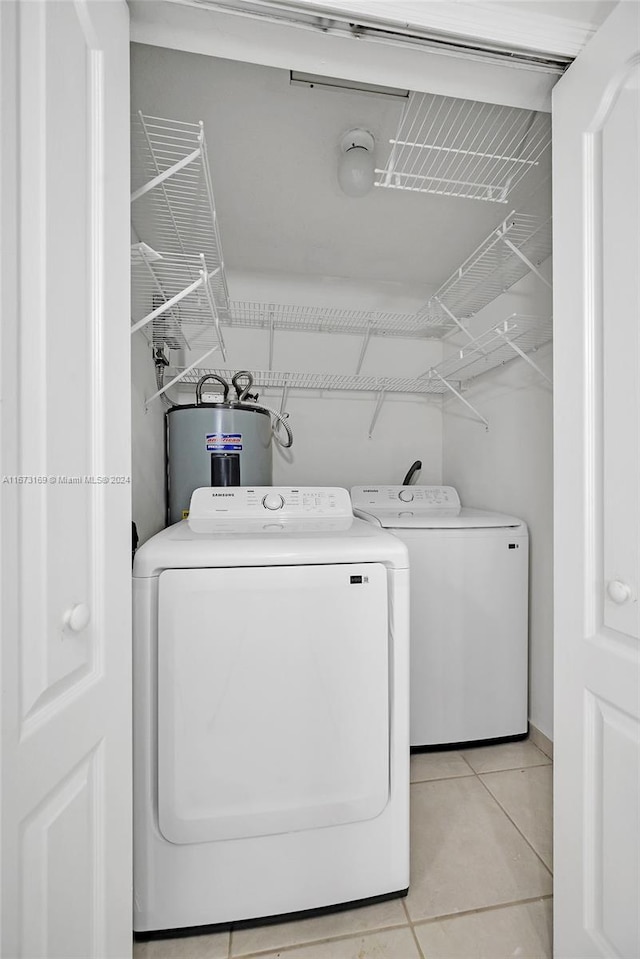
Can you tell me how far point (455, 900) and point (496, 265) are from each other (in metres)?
2.35

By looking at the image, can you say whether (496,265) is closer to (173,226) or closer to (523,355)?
(523,355)

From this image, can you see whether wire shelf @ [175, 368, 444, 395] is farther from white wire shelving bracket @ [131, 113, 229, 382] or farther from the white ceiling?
the white ceiling

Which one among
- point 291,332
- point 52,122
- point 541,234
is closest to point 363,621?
point 52,122

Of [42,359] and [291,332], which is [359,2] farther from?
[291,332]

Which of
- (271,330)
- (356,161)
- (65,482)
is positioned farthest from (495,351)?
(65,482)

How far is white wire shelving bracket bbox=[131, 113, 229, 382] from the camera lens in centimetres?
137

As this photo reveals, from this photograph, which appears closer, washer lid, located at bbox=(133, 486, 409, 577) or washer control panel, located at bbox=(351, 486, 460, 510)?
washer lid, located at bbox=(133, 486, 409, 577)

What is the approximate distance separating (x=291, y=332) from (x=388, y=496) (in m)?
1.16

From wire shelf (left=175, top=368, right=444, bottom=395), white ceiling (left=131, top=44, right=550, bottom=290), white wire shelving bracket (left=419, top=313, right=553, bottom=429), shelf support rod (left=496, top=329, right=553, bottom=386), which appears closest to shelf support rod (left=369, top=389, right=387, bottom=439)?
wire shelf (left=175, top=368, right=444, bottom=395)

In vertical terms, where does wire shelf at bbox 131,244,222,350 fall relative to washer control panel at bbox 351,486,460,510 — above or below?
above

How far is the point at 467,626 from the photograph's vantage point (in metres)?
1.89

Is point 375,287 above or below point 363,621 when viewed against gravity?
above

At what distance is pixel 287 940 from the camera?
44.6 inches

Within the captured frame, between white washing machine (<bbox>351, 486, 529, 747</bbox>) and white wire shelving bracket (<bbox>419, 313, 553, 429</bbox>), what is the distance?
2.52ft
